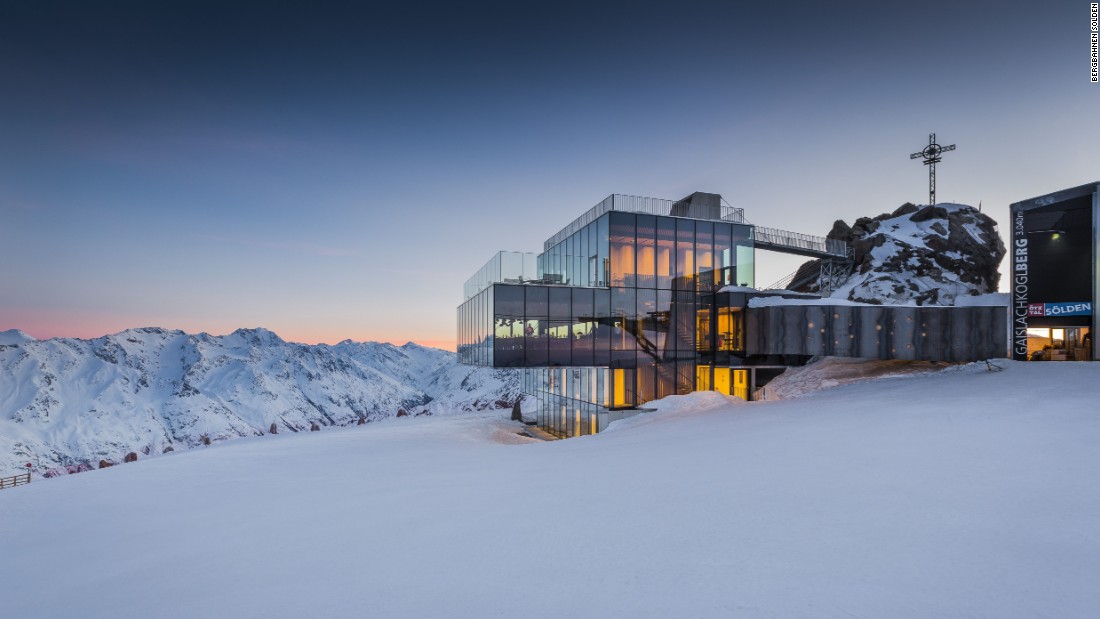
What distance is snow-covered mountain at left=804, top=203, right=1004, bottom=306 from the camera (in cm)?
4612

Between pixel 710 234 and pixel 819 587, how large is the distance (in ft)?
82.6

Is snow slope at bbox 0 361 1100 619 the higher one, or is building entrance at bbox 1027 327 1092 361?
building entrance at bbox 1027 327 1092 361

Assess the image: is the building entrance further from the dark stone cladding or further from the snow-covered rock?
the snow-covered rock

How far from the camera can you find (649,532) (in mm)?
6785

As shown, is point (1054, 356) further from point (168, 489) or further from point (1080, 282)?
point (168, 489)

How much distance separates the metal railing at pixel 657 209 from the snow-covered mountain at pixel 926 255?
2535cm

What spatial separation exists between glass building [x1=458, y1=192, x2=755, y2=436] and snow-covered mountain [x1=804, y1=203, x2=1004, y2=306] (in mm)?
25997

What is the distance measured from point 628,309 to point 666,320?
2.63m

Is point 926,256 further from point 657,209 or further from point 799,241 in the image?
point 657,209

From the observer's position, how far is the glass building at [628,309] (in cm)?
2480

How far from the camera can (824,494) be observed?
7438 mm

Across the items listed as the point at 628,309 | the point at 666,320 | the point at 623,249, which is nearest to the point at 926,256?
the point at 666,320

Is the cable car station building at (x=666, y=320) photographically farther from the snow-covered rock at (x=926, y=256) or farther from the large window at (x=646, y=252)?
the snow-covered rock at (x=926, y=256)

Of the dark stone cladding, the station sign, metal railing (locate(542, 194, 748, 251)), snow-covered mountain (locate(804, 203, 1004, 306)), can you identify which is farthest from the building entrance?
snow-covered mountain (locate(804, 203, 1004, 306))
